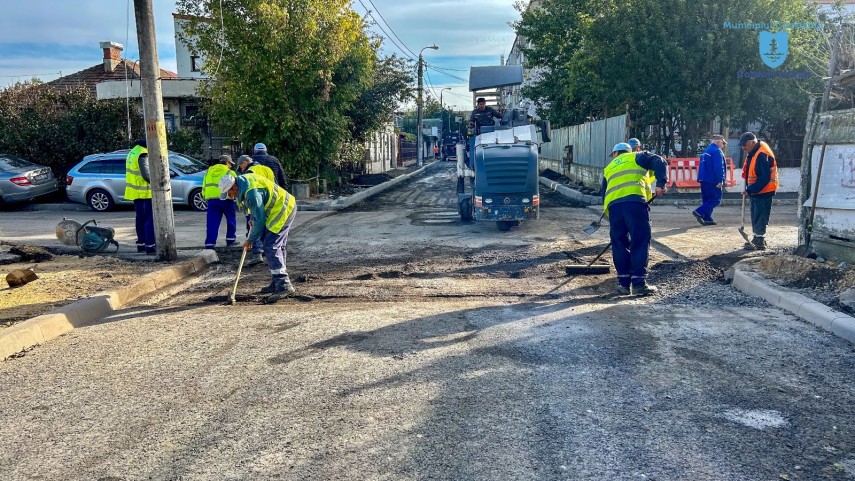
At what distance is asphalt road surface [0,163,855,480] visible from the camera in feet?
11.9

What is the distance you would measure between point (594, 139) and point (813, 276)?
56.0 feet

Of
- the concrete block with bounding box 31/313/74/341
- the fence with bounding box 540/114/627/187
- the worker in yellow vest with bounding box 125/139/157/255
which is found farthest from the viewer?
the fence with bounding box 540/114/627/187

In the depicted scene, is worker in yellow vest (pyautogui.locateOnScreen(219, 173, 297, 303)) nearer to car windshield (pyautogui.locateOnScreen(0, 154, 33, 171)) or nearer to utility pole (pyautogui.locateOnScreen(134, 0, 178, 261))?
utility pole (pyautogui.locateOnScreen(134, 0, 178, 261))

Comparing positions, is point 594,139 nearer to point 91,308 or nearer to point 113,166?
point 113,166

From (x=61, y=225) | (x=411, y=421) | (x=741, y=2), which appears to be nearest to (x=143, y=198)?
(x=61, y=225)

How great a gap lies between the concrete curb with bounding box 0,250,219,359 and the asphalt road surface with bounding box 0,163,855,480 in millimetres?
222

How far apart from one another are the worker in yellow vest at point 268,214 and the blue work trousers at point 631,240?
12.4 ft

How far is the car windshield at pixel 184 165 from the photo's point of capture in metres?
17.9

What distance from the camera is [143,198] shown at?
416 inches

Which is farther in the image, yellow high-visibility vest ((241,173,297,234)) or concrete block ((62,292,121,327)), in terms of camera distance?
yellow high-visibility vest ((241,173,297,234))

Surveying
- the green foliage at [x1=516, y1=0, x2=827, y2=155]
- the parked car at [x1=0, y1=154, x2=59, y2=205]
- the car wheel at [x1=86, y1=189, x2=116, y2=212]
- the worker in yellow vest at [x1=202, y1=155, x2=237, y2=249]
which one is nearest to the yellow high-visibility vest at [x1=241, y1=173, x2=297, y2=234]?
the worker in yellow vest at [x1=202, y1=155, x2=237, y2=249]

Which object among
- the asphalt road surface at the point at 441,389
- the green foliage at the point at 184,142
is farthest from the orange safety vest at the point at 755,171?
the green foliage at the point at 184,142

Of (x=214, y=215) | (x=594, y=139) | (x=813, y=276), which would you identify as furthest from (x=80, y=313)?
(x=594, y=139)

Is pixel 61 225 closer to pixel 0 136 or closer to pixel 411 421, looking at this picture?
pixel 411 421
